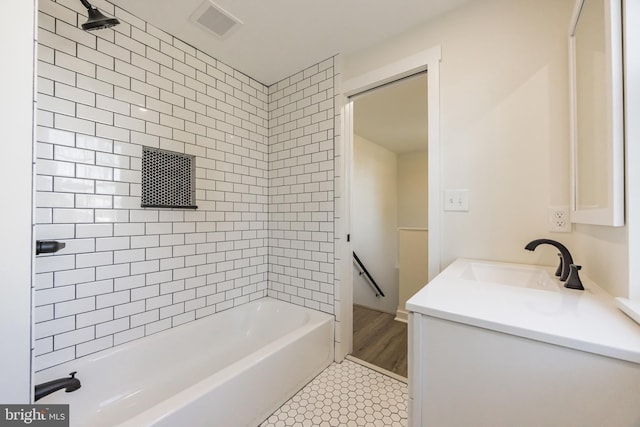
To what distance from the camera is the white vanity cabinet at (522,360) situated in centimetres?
52

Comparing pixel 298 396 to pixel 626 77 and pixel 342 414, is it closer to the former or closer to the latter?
pixel 342 414

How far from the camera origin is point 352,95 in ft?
6.48

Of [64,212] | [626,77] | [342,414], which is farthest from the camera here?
[342,414]

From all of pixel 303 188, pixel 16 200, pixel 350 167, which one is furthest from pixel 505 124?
pixel 16 200

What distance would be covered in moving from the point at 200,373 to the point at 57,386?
0.73m

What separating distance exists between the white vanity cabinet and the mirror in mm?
346

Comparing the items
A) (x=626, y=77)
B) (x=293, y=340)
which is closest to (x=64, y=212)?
(x=293, y=340)

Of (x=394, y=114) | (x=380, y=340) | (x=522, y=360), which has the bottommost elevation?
(x=380, y=340)

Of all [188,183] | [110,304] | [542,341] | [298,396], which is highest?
[188,183]

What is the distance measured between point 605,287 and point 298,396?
163 cm

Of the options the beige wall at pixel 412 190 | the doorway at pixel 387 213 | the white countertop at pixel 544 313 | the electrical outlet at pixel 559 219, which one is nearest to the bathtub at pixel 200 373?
the doorway at pixel 387 213

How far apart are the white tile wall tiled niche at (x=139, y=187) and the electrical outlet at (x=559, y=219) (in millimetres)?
1307

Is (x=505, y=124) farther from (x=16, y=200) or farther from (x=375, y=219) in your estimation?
(x=375, y=219)

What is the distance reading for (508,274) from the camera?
1.22m
